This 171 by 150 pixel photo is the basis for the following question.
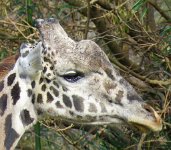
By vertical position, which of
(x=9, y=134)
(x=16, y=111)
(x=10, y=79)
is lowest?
(x=9, y=134)

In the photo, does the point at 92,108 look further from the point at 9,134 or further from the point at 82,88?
the point at 9,134

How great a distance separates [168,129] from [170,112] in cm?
20

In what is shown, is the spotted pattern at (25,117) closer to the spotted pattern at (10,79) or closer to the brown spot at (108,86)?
the spotted pattern at (10,79)

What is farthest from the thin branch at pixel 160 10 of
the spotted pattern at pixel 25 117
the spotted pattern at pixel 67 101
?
the spotted pattern at pixel 25 117

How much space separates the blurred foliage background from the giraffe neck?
3.89 ft

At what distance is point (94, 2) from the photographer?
4613 millimetres

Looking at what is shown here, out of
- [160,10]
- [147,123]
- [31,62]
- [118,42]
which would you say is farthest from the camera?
[118,42]

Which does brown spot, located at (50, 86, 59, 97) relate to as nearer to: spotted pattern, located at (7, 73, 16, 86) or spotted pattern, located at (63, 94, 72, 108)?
spotted pattern, located at (63, 94, 72, 108)

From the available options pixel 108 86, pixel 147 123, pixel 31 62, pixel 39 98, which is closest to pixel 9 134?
pixel 39 98

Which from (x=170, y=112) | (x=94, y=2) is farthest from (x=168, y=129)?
(x=94, y=2)

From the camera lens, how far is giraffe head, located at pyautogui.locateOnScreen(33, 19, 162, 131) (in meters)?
3.23

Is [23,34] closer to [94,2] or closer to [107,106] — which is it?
[94,2]

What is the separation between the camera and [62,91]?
129 inches

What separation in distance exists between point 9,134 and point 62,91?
32 centimetres
